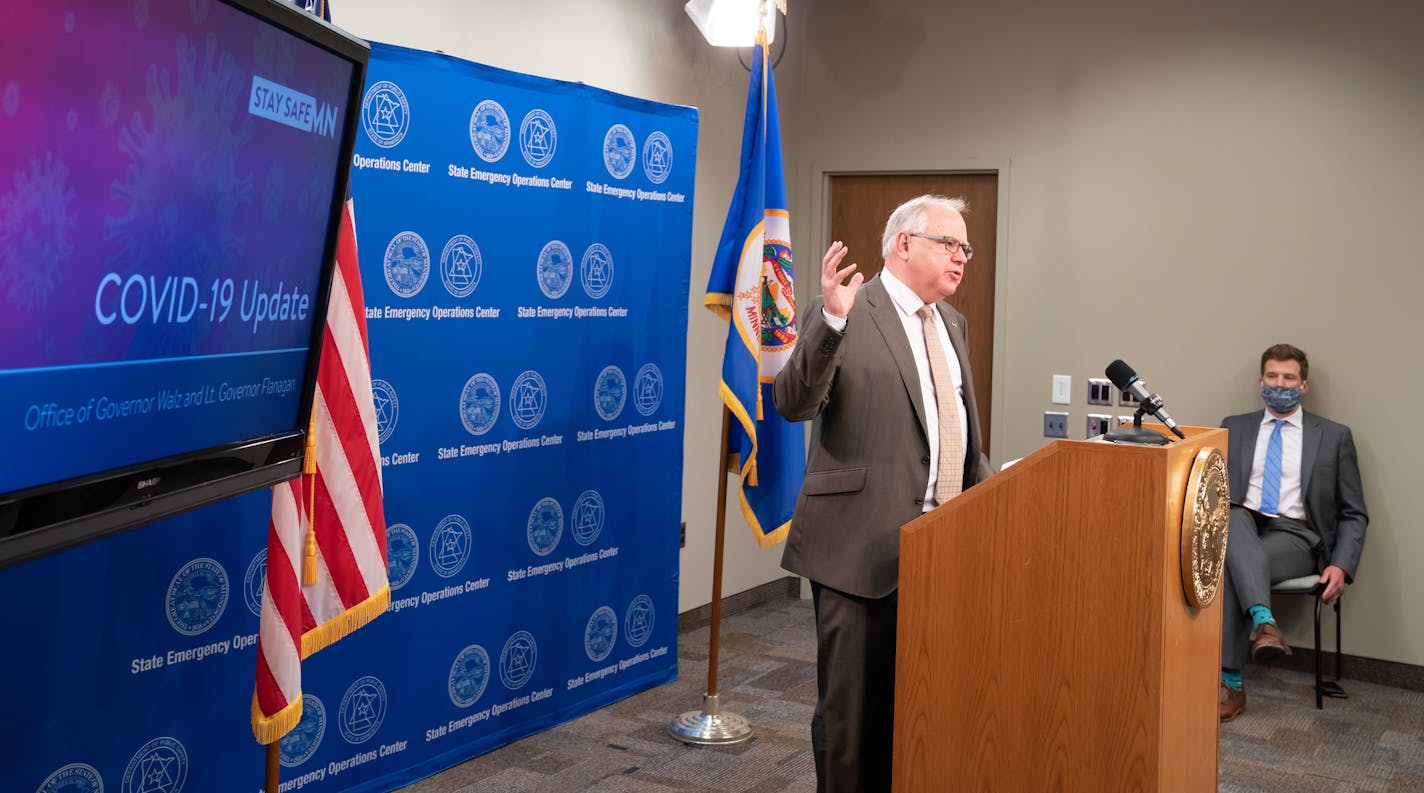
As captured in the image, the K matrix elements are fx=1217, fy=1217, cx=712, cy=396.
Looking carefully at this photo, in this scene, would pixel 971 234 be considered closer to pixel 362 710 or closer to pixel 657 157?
pixel 657 157

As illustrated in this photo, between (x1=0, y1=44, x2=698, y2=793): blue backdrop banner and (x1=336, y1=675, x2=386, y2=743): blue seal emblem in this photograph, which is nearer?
(x1=0, y1=44, x2=698, y2=793): blue backdrop banner

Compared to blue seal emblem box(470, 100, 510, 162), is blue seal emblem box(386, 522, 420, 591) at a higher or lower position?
lower

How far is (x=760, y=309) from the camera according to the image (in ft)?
13.8

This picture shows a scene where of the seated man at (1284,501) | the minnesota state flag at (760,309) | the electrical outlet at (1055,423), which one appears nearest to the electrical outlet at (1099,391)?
the electrical outlet at (1055,423)

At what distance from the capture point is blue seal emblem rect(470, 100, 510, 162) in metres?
3.81

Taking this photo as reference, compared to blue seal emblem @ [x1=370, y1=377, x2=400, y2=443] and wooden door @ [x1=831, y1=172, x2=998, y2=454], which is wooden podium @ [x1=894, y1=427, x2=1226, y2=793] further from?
wooden door @ [x1=831, y1=172, x2=998, y2=454]

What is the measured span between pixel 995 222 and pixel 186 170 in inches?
190

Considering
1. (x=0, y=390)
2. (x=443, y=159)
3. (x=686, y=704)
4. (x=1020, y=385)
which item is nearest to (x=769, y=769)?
(x=686, y=704)

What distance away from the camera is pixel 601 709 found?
4.54 m

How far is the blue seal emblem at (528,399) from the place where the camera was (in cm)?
404

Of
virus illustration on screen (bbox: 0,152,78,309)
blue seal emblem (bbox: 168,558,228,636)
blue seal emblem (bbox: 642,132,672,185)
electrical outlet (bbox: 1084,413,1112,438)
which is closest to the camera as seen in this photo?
virus illustration on screen (bbox: 0,152,78,309)

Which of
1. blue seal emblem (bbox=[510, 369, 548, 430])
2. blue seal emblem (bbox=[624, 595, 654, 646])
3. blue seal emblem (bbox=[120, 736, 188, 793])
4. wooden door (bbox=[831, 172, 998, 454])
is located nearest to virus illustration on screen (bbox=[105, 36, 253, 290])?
blue seal emblem (bbox=[120, 736, 188, 793])

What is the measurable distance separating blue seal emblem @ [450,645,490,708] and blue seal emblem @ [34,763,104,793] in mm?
1245

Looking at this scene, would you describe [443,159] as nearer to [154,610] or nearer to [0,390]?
[154,610]
